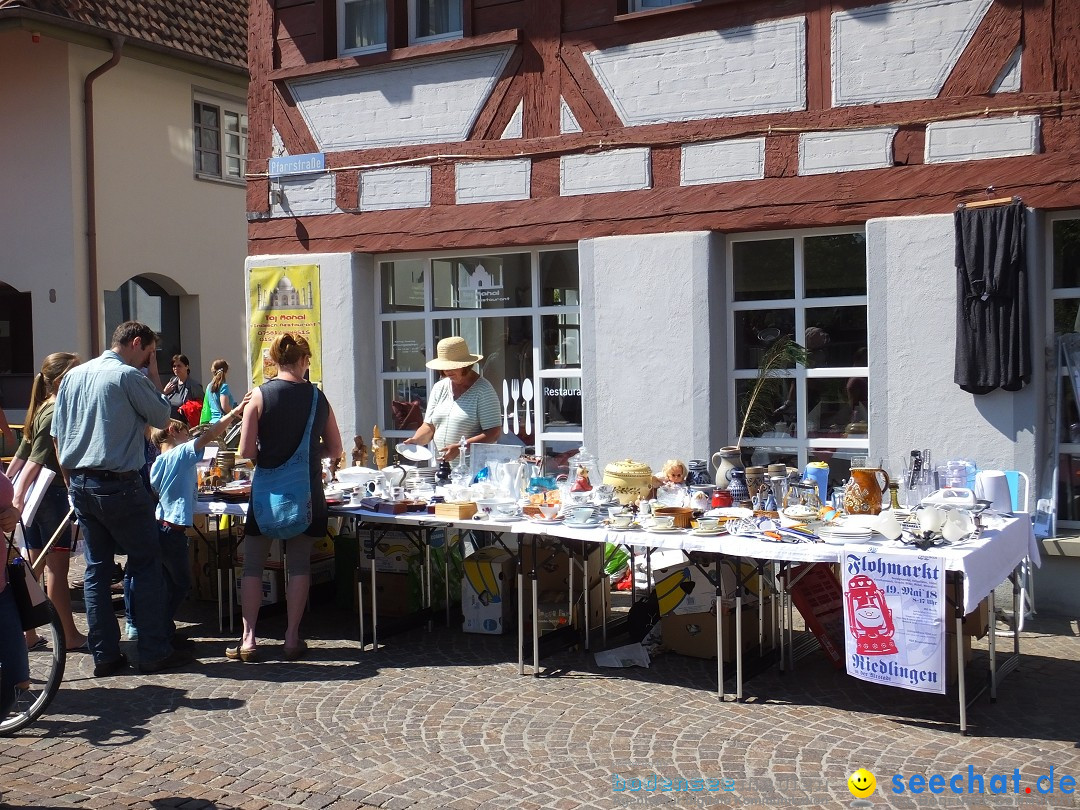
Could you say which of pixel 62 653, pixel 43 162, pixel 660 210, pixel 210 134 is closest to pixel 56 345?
pixel 43 162

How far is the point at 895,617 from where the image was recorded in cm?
509

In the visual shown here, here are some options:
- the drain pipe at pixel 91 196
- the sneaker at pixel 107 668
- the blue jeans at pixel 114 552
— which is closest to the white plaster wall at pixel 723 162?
the blue jeans at pixel 114 552

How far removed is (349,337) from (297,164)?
153cm

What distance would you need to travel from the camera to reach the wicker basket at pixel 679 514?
580 cm

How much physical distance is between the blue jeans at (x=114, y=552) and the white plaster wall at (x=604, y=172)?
396cm

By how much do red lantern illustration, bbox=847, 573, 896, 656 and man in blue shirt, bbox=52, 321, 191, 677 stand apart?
11.7 ft

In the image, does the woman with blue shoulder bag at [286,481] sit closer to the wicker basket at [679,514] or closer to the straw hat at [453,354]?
the straw hat at [453,354]

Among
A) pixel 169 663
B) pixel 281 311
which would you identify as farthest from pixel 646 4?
pixel 169 663

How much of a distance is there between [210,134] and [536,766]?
13.4 metres

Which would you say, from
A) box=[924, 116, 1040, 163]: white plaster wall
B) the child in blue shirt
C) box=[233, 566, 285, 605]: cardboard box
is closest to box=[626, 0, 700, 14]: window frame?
box=[924, 116, 1040, 163]: white plaster wall

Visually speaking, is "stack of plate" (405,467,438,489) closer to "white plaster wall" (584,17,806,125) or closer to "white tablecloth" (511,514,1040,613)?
"white tablecloth" (511,514,1040,613)

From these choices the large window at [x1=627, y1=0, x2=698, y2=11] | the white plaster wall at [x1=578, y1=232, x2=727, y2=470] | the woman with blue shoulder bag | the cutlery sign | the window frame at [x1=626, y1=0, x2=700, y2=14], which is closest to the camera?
the woman with blue shoulder bag

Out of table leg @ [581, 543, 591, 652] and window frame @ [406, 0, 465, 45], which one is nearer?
table leg @ [581, 543, 591, 652]

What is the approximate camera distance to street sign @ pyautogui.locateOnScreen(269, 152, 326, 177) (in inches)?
380
